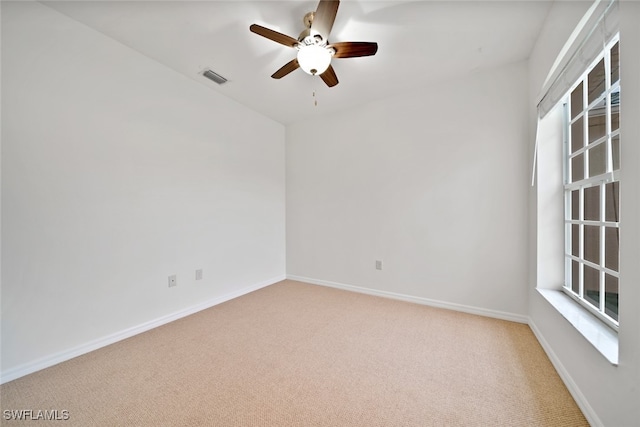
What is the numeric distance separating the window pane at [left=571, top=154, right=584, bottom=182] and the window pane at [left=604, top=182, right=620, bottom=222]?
404 mm

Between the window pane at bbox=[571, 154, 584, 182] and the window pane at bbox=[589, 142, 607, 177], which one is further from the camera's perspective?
the window pane at bbox=[571, 154, 584, 182]

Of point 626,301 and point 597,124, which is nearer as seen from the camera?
point 626,301

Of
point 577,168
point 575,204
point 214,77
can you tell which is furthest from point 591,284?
point 214,77

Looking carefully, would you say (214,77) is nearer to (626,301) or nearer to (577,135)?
(577,135)

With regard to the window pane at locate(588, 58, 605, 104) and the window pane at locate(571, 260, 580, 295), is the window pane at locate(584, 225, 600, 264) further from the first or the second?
the window pane at locate(588, 58, 605, 104)

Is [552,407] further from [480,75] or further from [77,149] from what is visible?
[77,149]

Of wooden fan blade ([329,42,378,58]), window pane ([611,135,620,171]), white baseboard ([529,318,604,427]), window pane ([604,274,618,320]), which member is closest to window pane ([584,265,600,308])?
window pane ([604,274,618,320])

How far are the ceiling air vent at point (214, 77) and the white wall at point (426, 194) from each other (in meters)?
1.34

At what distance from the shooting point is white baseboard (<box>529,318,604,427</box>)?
116 cm

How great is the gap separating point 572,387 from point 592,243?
916mm

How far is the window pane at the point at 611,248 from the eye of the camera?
1296 millimetres

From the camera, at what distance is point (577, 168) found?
5.70 ft
